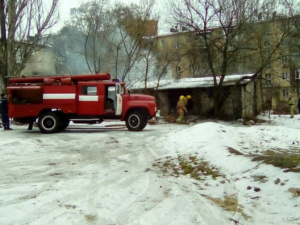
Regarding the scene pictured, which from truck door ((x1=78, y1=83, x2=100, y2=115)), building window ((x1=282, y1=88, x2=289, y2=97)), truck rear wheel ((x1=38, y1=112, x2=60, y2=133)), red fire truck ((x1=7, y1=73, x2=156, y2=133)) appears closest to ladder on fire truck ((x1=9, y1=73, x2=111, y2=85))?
red fire truck ((x1=7, y1=73, x2=156, y2=133))

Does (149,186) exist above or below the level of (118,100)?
below

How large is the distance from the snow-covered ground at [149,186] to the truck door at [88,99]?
541 cm

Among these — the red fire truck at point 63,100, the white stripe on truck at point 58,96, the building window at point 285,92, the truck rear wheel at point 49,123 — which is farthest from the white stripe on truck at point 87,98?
the building window at point 285,92

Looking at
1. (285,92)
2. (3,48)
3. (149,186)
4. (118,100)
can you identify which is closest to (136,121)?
(118,100)

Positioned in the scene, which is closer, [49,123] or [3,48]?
[49,123]

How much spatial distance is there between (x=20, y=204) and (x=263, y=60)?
24.8 meters

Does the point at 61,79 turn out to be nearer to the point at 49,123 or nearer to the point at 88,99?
the point at 88,99

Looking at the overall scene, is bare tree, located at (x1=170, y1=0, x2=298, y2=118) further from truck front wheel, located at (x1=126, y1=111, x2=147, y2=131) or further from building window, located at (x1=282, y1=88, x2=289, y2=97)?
building window, located at (x1=282, y1=88, x2=289, y2=97)

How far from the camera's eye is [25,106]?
15.4 meters

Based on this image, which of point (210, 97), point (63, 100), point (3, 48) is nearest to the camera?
point (63, 100)

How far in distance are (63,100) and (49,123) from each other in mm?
1240

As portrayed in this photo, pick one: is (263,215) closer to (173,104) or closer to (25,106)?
(25,106)

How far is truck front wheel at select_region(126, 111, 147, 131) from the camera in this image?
1598 cm

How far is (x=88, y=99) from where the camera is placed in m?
15.5
